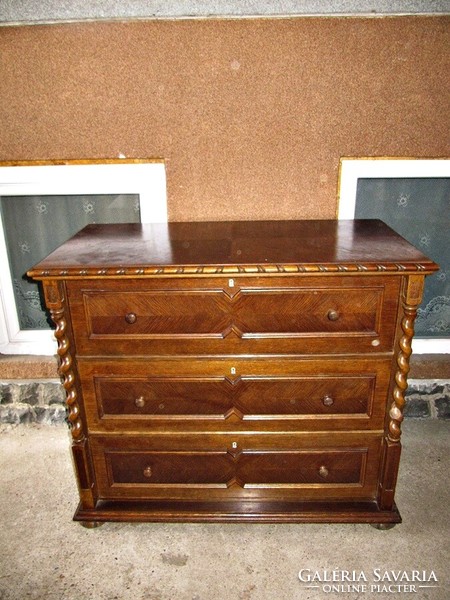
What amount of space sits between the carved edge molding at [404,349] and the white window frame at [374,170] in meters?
0.72

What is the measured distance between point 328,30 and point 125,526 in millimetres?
2160

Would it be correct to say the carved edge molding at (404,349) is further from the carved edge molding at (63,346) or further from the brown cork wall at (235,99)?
the carved edge molding at (63,346)

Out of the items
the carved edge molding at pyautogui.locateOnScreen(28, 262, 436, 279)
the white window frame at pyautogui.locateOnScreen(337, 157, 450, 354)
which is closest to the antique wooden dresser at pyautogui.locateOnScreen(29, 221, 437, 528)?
the carved edge molding at pyautogui.locateOnScreen(28, 262, 436, 279)

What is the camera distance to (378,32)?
1831 millimetres

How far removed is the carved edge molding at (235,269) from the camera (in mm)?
1418

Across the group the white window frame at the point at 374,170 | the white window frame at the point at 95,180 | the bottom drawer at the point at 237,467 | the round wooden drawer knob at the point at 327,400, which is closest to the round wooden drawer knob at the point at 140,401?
the bottom drawer at the point at 237,467

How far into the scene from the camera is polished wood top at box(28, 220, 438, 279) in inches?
56.4

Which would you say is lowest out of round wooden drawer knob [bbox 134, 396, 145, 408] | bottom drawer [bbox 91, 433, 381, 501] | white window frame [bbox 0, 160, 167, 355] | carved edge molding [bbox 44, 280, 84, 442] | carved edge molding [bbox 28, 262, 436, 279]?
bottom drawer [bbox 91, 433, 381, 501]

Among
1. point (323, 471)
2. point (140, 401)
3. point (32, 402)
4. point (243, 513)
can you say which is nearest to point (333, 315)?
point (323, 471)

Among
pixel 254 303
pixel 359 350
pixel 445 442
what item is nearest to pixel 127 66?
pixel 254 303

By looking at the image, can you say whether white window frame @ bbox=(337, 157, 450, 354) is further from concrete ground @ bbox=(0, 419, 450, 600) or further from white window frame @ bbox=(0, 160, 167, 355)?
concrete ground @ bbox=(0, 419, 450, 600)

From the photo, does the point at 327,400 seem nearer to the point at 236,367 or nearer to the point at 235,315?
the point at 236,367

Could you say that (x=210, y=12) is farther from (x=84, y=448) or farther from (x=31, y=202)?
(x=84, y=448)

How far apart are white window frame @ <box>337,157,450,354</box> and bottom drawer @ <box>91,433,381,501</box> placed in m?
1.04
